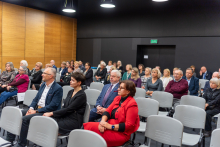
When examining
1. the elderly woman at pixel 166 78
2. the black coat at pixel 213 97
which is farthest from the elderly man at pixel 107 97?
the elderly woman at pixel 166 78

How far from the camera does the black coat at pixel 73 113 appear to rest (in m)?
2.94

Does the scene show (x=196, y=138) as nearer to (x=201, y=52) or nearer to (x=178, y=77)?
(x=178, y=77)

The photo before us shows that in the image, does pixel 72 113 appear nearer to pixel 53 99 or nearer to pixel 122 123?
pixel 53 99

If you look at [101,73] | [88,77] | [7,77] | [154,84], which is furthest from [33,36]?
[154,84]

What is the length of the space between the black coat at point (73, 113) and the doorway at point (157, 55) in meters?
8.46

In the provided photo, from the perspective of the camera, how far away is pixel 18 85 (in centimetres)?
508

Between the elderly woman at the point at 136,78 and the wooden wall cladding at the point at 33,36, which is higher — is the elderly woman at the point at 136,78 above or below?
below

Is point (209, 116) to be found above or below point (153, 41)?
below

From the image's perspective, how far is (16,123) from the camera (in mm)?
2650

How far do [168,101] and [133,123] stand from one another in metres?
2.07

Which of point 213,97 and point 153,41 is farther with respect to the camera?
point 153,41

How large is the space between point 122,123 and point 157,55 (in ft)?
29.4

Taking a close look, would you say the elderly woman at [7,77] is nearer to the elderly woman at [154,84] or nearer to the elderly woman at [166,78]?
the elderly woman at [154,84]

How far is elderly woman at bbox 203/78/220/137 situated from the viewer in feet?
13.3
